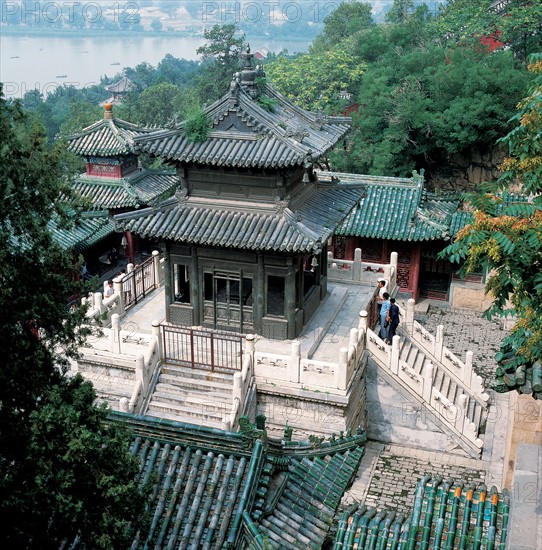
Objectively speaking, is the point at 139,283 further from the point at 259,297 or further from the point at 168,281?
the point at 259,297

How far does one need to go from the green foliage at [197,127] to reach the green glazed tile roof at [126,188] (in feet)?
33.7

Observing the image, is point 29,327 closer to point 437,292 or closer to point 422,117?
point 437,292

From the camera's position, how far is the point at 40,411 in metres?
7.37

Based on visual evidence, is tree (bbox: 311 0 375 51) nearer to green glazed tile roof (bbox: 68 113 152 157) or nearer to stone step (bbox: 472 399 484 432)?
green glazed tile roof (bbox: 68 113 152 157)

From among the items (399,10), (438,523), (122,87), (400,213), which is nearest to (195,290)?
(400,213)

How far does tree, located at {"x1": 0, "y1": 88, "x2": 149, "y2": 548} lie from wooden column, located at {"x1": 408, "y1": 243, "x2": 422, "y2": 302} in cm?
1977

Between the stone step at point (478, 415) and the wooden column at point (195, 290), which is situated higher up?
the wooden column at point (195, 290)

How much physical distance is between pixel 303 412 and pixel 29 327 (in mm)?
9739

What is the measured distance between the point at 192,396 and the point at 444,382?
274 inches

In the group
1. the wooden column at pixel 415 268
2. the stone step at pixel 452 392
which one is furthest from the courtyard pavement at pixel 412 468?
the wooden column at pixel 415 268

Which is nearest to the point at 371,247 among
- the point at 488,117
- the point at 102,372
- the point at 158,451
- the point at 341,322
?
the point at 341,322

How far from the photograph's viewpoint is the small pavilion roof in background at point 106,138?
28281 mm

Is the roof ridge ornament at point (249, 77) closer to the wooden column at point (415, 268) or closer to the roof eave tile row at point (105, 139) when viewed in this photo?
the wooden column at point (415, 268)

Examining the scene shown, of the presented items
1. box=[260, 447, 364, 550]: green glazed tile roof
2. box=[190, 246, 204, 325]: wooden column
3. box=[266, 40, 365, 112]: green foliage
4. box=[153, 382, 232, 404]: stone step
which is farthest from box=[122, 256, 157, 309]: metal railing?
box=[266, 40, 365, 112]: green foliage
